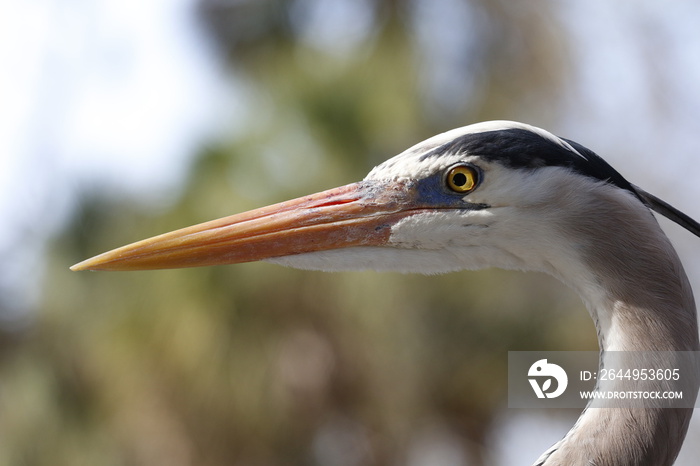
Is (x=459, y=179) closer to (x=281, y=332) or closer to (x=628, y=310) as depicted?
(x=628, y=310)

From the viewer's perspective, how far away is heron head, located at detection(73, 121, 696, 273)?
1.75m

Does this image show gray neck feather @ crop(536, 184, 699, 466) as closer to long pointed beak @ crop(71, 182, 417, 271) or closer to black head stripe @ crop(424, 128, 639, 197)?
black head stripe @ crop(424, 128, 639, 197)

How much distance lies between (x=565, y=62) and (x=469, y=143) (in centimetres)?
678

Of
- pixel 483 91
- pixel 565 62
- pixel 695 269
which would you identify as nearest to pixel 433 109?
pixel 483 91

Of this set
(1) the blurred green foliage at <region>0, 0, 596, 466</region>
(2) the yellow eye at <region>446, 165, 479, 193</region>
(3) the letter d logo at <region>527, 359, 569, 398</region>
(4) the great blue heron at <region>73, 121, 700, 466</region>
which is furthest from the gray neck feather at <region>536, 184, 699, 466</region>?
(1) the blurred green foliage at <region>0, 0, 596, 466</region>

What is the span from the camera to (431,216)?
1867mm

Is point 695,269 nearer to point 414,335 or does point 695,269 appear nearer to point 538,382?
point 414,335

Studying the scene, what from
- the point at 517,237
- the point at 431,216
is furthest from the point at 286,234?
the point at 517,237

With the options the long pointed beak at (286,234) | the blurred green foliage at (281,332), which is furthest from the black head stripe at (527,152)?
the blurred green foliage at (281,332)

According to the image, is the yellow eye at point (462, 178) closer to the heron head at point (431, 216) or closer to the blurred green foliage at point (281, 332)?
the heron head at point (431, 216)

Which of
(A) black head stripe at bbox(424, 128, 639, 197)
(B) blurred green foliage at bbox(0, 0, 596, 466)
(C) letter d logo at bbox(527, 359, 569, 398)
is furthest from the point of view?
(B) blurred green foliage at bbox(0, 0, 596, 466)

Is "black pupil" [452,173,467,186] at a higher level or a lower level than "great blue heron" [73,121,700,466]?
higher

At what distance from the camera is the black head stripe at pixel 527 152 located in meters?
1.75

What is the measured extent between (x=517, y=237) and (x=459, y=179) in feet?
0.59
